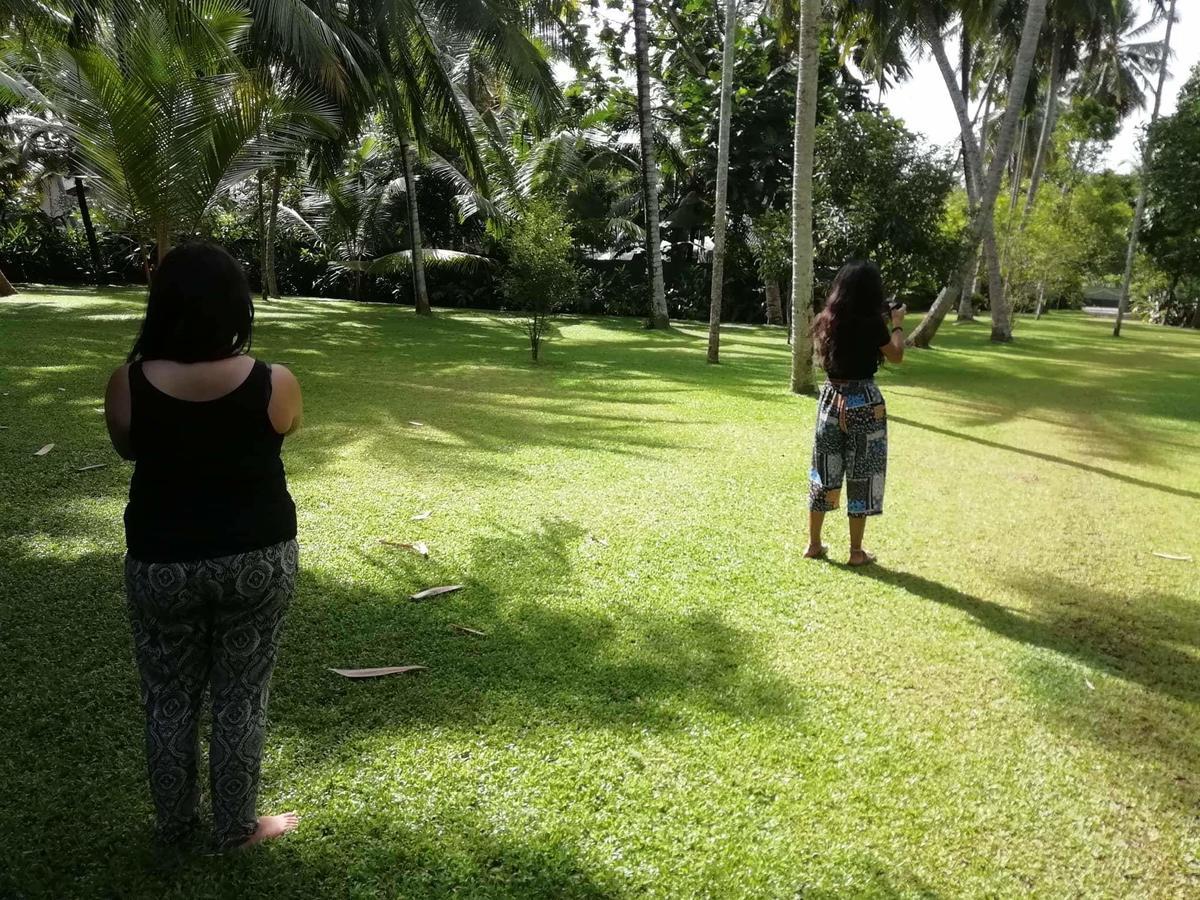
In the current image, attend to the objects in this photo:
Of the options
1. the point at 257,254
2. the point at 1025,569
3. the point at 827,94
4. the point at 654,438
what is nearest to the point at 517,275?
the point at 654,438

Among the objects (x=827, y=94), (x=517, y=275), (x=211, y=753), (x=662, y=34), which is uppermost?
(x=662, y=34)

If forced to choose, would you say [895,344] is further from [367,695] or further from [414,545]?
[367,695]

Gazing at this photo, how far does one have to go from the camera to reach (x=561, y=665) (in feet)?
11.7

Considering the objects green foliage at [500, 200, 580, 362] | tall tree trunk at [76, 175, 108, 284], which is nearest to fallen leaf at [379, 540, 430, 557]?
green foliage at [500, 200, 580, 362]

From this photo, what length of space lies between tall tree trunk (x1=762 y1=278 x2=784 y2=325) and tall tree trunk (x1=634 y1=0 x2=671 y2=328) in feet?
17.1

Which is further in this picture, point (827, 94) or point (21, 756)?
point (827, 94)

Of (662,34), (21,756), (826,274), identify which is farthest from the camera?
(662,34)

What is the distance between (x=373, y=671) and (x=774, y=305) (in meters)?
22.9

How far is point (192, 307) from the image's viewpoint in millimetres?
2055

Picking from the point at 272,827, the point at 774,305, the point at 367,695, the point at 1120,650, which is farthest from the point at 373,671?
the point at 774,305

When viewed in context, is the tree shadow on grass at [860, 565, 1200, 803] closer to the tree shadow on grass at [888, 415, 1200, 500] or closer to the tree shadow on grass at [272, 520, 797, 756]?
the tree shadow on grass at [272, 520, 797, 756]

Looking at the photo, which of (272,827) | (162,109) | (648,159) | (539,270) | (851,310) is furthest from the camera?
(648,159)

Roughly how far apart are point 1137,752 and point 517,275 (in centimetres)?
1091

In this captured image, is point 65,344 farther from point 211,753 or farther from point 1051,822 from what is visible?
point 1051,822
